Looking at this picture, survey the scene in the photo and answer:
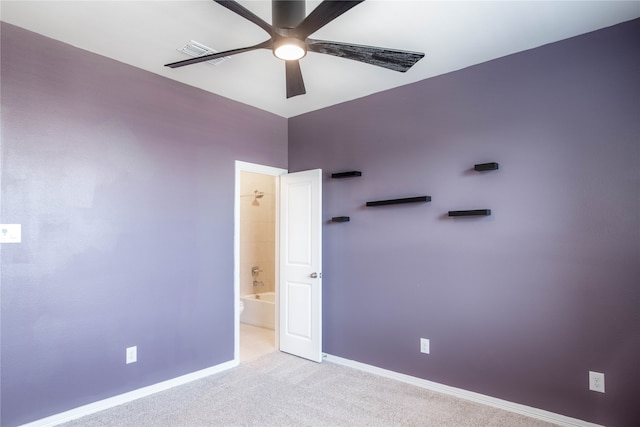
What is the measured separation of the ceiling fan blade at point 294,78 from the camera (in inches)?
89.0

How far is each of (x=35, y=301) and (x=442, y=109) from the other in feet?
11.4

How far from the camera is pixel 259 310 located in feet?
17.5

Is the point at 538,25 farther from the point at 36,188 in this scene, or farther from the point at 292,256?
the point at 36,188

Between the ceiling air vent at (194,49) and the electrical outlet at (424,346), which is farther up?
the ceiling air vent at (194,49)

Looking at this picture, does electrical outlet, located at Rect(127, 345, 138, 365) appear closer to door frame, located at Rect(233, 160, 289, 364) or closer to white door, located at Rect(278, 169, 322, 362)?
door frame, located at Rect(233, 160, 289, 364)

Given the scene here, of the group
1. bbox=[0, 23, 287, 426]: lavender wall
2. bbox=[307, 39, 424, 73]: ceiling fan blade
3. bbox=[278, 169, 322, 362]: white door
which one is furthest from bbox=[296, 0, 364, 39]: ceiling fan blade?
bbox=[278, 169, 322, 362]: white door

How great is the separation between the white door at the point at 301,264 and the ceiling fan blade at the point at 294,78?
4.53ft

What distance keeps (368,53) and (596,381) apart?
2.63 metres

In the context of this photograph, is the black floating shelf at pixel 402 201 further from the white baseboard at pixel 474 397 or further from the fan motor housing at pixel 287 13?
the fan motor housing at pixel 287 13

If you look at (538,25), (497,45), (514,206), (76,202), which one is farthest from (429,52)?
(76,202)

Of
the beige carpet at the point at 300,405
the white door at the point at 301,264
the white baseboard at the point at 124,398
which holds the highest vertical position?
the white door at the point at 301,264

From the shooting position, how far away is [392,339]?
3438mm

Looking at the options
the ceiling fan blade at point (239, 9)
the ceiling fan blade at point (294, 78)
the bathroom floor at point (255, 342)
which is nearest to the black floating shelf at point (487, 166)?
the ceiling fan blade at point (294, 78)

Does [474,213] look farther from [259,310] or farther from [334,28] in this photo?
[259,310]
